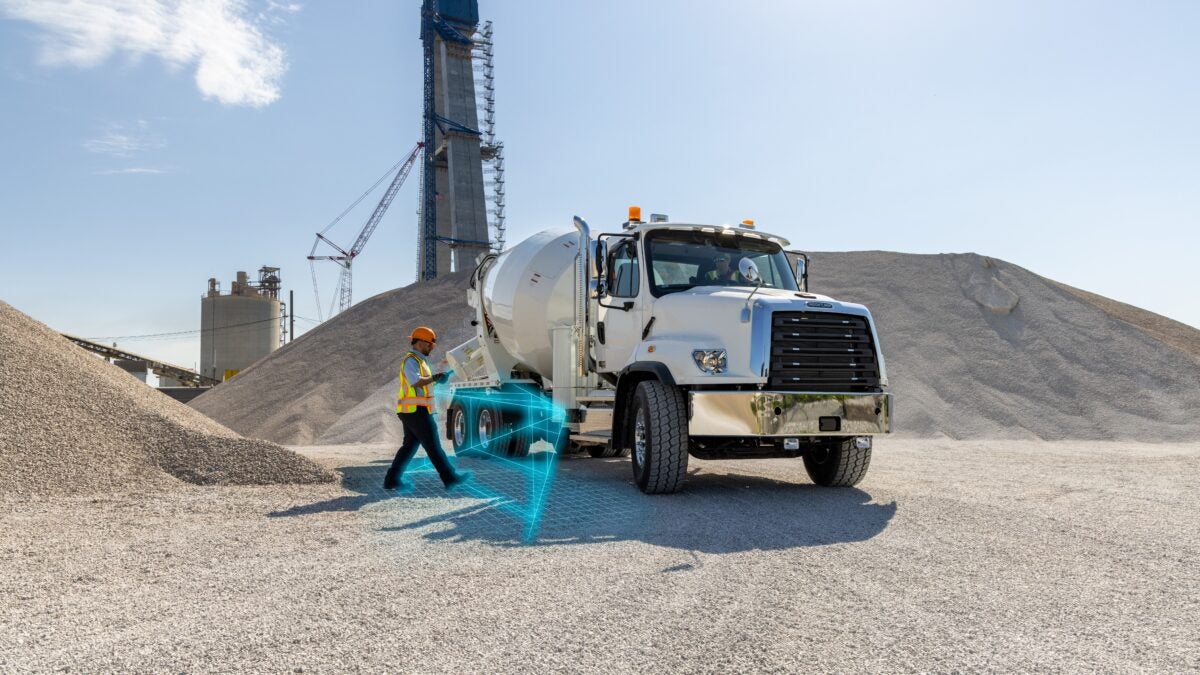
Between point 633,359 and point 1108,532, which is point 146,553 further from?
point 1108,532

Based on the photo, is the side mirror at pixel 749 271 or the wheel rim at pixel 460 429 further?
the wheel rim at pixel 460 429

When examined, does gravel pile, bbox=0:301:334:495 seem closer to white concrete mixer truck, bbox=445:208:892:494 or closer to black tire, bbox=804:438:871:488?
white concrete mixer truck, bbox=445:208:892:494

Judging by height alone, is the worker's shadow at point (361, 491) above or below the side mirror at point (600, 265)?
below

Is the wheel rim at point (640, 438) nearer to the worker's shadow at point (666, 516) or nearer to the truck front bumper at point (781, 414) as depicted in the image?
the worker's shadow at point (666, 516)

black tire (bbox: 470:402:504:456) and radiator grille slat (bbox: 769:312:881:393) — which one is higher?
radiator grille slat (bbox: 769:312:881:393)

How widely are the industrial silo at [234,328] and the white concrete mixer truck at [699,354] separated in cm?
5446

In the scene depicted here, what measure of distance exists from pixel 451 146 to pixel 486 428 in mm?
46517

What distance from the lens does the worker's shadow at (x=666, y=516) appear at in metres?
6.84

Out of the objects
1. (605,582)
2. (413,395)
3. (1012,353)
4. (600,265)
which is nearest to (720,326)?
(600,265)

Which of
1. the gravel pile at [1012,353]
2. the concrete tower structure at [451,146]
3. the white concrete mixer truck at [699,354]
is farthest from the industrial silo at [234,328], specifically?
the white concrete mixer truck at [699,354]

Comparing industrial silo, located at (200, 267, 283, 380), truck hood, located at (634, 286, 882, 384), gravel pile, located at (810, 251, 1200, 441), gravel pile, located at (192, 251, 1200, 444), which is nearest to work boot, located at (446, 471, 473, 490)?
truck hood, located at (634, 286, 882, 384)

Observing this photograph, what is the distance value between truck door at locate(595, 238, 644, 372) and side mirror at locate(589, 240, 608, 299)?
0.05 m

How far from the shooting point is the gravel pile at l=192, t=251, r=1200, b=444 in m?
21.8

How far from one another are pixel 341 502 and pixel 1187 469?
11754 millimetres
